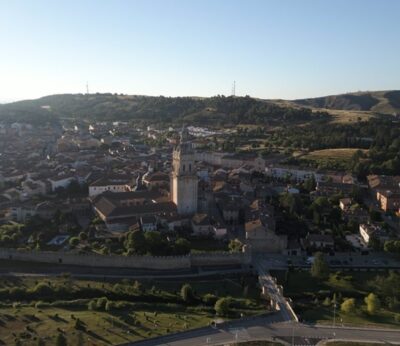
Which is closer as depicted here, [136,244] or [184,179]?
[136,244]

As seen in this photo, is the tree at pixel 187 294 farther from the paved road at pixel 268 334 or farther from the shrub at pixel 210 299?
the paved road at pixel 268 334

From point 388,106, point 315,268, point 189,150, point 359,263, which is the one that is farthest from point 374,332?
point 388,106

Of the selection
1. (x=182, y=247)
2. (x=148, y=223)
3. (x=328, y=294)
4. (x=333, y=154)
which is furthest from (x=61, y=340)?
(x=333, y=154)

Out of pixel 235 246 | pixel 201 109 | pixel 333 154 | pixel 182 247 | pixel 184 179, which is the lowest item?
pixel 235 246

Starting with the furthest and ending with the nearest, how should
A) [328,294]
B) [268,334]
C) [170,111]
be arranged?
1. [170,111]
2. [328,294]
3. [268,334]

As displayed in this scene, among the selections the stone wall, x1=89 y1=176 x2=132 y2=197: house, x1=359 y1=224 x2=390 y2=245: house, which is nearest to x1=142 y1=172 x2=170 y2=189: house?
x1=89 y1=176 x2=132 y2=197: house

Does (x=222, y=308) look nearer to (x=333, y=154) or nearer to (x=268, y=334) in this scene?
(x=268, y=334)

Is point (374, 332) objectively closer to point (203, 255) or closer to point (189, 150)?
point (203, 255)

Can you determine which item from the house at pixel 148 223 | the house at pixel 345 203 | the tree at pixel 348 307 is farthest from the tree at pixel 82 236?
the house at pixel 345 203

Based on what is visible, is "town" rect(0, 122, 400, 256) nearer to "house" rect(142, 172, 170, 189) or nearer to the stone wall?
"house" rect(142, 172, 170, 189)
